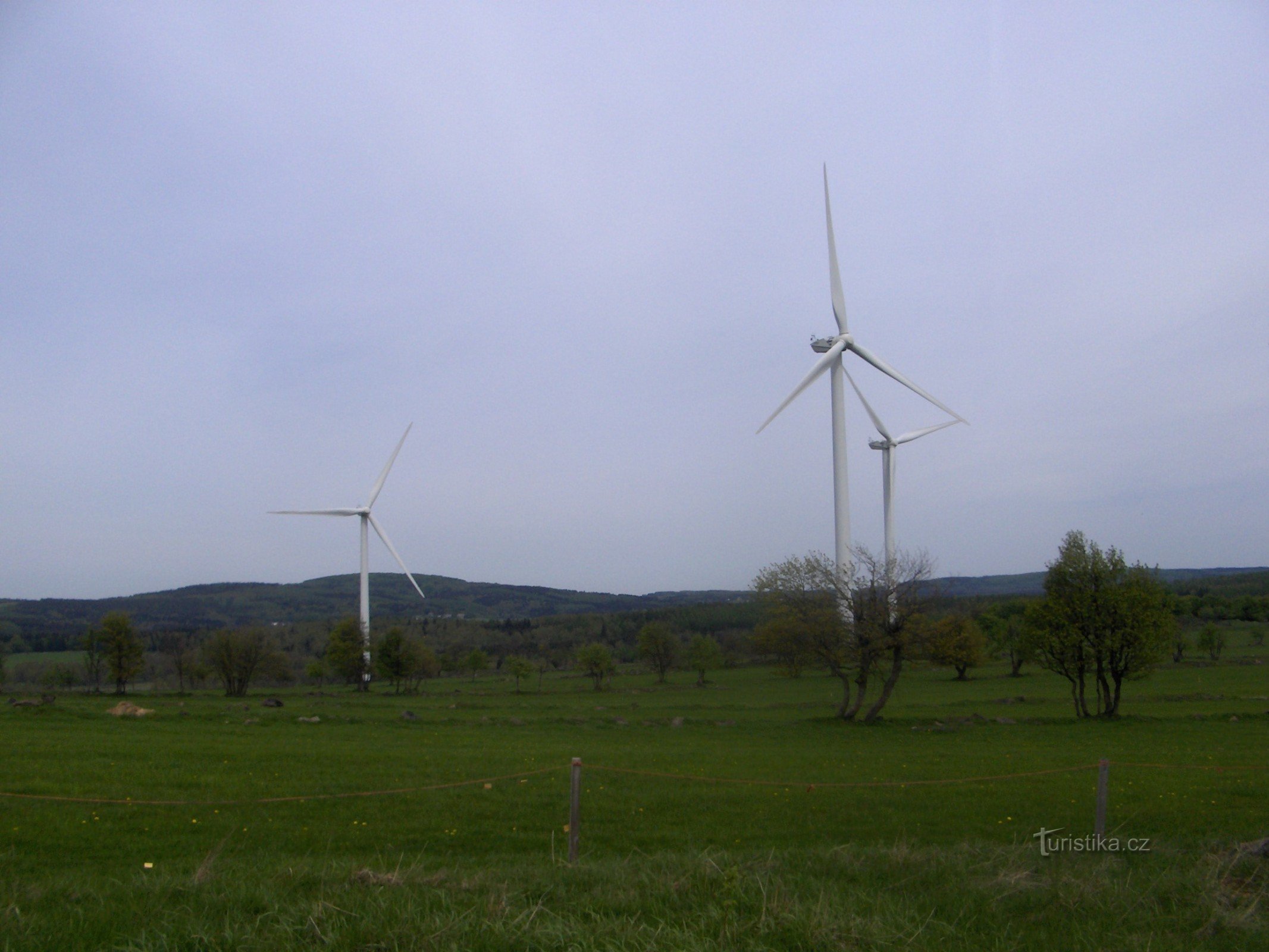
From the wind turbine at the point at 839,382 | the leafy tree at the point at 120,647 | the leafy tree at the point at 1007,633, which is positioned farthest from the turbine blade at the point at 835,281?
the leafy tree at the point at 120,647

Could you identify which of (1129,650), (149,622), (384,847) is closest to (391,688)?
(1129,650)

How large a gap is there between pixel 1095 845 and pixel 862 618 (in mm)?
24469

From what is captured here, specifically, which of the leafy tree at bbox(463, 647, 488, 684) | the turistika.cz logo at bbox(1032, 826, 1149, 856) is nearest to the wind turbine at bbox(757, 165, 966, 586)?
the turistika.cz logo at bbox(1032, 826, 1149, 856)

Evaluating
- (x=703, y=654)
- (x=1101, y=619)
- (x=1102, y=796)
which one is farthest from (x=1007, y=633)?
(x=1102, y=796)

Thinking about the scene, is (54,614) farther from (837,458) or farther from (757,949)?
(757,949)

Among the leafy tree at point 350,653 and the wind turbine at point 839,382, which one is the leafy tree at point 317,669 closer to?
the leafy tree at point 350,653

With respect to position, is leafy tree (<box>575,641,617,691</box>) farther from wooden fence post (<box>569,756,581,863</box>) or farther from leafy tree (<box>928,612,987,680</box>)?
wooden fence post (<box>569,756,581,863</box>)

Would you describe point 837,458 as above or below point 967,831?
above

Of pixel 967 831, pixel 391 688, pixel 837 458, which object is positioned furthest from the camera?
pixel 391 688

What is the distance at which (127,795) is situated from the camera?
13641 mm

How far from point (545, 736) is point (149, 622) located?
182890 millimetres

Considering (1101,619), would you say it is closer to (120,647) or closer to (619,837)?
(619,837)

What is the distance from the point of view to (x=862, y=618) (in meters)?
33.3

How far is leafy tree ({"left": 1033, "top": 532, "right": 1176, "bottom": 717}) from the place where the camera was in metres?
33.7
